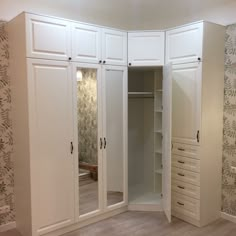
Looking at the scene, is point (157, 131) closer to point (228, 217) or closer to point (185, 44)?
point (185, 44)

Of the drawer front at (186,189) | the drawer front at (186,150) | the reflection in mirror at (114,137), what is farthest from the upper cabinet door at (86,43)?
the drawer front at (186,189)

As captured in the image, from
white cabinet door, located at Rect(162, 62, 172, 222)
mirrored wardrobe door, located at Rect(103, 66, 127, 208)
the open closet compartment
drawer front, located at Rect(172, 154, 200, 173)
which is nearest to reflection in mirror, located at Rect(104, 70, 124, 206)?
mirrored wardrobe door, located at Rect(103, 66, 127, 208)

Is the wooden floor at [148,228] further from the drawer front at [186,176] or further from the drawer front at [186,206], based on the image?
the drawer front at [186,176]

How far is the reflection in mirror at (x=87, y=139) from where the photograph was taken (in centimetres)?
317

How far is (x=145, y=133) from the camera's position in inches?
171

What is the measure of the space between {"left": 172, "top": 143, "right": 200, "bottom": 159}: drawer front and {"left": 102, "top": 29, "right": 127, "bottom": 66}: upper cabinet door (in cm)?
122

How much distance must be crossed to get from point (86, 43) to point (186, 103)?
1351 mm

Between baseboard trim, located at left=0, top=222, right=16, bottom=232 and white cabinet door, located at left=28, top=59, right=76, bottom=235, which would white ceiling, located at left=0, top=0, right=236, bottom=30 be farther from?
baseboard trim, located at left=0, top=222, right=16, bottom=232

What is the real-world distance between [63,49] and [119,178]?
5.68 feet

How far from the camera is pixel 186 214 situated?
11.1 ft

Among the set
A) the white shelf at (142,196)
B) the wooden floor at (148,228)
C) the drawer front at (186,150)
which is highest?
the drawer front at (186,150)

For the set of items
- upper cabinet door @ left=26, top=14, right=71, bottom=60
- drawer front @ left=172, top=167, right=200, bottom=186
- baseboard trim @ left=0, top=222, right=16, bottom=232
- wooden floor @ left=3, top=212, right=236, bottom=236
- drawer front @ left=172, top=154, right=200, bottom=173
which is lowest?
wooden floor @ left=3, top=212, right=236, bottom=236

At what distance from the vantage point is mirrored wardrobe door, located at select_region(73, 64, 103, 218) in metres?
3.17

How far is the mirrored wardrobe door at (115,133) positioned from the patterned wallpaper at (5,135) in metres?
1.09
